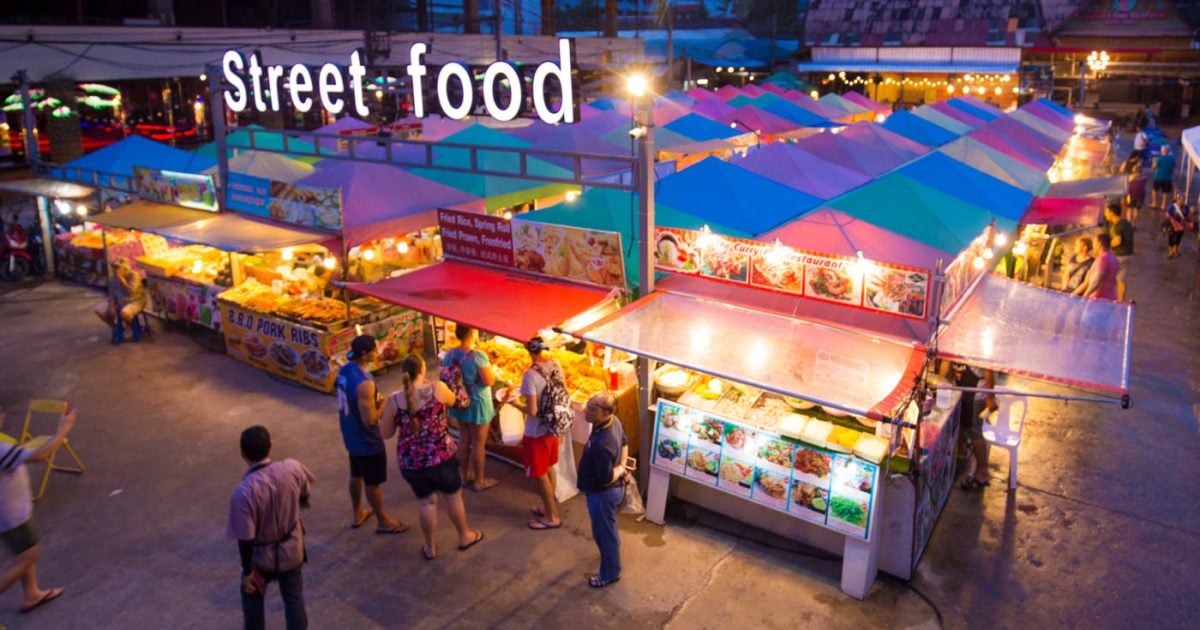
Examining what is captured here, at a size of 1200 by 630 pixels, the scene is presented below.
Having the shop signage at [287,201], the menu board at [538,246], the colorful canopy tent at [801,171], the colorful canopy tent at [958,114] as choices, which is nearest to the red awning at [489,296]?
the menu board at [538,246]

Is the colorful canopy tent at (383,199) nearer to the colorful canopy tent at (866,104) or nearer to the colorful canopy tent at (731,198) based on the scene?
the colorful canopy tent at (731,198)

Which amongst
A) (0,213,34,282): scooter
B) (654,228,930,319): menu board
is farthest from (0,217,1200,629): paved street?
(0,213,34,282): scooter

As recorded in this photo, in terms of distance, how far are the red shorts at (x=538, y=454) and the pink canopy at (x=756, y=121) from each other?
16.4 meters

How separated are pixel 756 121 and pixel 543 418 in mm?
17291

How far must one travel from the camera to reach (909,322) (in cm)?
682

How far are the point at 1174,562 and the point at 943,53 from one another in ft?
125

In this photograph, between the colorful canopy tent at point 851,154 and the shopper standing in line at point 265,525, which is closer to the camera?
the shopper standing in line at point 265,525

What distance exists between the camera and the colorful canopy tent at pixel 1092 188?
43.8ft

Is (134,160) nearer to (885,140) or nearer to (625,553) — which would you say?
(625,553)

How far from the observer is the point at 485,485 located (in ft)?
26.0

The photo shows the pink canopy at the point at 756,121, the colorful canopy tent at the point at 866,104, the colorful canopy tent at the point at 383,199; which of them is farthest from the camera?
the colorful canopy tent at the point at 866,104

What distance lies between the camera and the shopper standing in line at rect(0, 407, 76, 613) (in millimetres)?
5617

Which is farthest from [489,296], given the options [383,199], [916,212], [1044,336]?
[1044,336]

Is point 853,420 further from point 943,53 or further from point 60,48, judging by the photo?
point 943,53
